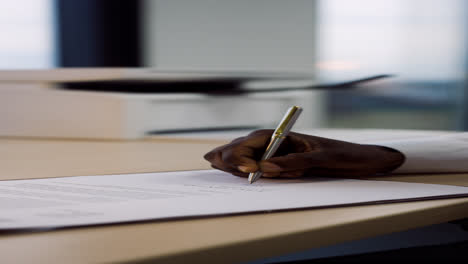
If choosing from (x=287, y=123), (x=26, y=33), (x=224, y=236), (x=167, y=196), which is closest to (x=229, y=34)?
(x=26, y=33)

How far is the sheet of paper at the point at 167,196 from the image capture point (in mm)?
371

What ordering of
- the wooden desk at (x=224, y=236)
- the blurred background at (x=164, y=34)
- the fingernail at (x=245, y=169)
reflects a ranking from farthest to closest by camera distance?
1. the blurred background at (x=164, y=34)
2. the fingernail at (x=245, y=169)
3. the wooden desk at (x=224, y=236)

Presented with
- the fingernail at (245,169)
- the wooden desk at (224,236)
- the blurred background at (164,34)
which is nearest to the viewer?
the wooden desk at (224,236)

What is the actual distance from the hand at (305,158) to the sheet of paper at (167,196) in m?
0.01

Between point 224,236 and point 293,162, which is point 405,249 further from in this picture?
point 224,236

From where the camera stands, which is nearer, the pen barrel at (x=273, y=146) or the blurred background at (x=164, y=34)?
the pen barrel at (x=273, y=146)

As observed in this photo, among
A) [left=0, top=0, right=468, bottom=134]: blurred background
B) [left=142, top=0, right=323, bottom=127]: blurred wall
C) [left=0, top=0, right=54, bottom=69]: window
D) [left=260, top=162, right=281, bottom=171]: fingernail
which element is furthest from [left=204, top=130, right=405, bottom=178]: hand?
[left=0, top=0, right=54, bottom=69]: window

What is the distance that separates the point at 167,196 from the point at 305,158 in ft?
0.54

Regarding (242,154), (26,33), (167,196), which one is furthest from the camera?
(26,33)

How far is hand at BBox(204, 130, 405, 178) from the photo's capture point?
1.77 feet

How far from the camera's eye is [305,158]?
21.7 inches

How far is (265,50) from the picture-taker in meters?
2.97

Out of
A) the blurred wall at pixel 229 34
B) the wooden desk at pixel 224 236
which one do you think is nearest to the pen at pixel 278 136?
the wooden desk at pixel 224 236

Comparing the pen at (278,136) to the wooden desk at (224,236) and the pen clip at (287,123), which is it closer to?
the pen clip at (287,123)
